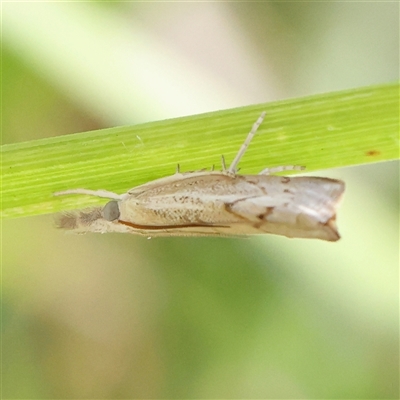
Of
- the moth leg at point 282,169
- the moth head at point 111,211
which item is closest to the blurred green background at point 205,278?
the moth head at point 111,211

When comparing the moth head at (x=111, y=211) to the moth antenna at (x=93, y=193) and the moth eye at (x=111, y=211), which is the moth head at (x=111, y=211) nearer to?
the moth eye at (x=111, y=211)

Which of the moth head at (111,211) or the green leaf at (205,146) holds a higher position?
the green leaf at (205,146)

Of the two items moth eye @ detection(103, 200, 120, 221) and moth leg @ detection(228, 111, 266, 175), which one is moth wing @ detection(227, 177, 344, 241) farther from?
moth eye @ detection(103, 200, 120, 221)

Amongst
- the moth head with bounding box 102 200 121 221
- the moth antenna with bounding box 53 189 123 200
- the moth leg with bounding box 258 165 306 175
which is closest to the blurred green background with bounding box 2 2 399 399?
the moth head with bounding box 102 200 121 221

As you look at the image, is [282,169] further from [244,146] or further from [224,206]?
[224,206]

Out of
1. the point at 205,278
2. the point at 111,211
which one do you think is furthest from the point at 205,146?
the point at 205,278

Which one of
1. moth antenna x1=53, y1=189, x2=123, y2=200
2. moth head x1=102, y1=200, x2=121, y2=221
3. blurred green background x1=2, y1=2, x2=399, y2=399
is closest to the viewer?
moth antenna x1=53, y1=189, x2=123, y2=200
